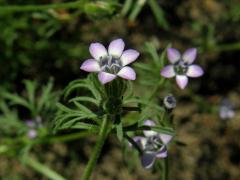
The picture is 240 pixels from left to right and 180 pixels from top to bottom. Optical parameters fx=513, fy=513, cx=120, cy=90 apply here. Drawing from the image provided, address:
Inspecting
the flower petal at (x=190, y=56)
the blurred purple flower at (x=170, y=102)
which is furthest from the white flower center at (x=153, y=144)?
the flower petal at (x=190, y=56)

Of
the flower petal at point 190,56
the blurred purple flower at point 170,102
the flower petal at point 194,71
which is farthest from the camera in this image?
the flower petal at point 190,56

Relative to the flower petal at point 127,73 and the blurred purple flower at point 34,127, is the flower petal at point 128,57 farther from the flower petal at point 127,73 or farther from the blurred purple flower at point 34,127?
the blurred purple flower at point 34,127

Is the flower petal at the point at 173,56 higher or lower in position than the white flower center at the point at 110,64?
higher

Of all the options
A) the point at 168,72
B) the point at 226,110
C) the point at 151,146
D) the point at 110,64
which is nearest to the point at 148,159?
the point at 151,146

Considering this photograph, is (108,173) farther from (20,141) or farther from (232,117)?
(232,117)

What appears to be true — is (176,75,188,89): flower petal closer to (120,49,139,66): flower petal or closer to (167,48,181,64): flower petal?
(167,48,181,64): flower petal

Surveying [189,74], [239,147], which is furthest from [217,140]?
[189,74]

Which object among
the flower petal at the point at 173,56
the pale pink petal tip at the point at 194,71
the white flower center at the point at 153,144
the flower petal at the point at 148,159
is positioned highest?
the flower petal at the point at 173,56

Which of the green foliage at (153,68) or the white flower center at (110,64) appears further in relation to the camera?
the green foliage at (153,68)

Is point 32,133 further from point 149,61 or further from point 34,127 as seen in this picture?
point 149,61
